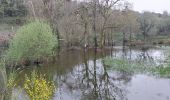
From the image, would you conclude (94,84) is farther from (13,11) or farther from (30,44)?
(13,11)

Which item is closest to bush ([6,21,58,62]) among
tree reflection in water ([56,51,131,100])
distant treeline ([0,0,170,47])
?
tree reflection in water ([56,51,131,100])

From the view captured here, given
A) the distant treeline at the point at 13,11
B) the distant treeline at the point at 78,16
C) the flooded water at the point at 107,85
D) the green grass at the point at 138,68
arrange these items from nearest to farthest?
the flooded water at the point at 107,85, the green grass at the point at 138,68, the distant treeline at the point at 78,16, the distant treeline at the point at 13,11

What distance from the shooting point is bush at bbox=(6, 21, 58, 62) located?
24.8 meters

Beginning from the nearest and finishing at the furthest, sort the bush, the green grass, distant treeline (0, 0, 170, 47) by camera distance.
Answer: the green grass → the bush → distant treeline (0, 0, 170, 47)

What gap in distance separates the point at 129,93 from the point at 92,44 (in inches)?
1419

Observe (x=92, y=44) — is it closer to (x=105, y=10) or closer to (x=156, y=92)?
(x=105, y=10)

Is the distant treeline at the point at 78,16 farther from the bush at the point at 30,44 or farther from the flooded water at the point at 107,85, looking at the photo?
the flooded water at the point at 107,85

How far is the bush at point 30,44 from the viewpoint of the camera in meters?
24.8

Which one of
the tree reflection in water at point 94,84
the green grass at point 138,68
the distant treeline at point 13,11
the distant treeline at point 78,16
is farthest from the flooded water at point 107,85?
the distant treeline at point 13,11

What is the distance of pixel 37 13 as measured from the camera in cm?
4700

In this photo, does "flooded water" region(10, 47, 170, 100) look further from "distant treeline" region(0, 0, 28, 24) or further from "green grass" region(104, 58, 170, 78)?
"distant treeline" region(0, 0, 28, 24)

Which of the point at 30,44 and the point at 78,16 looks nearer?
the point at 30,44

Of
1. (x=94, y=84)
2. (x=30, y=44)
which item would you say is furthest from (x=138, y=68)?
(x=30, y=44)

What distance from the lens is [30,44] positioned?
2556cm
